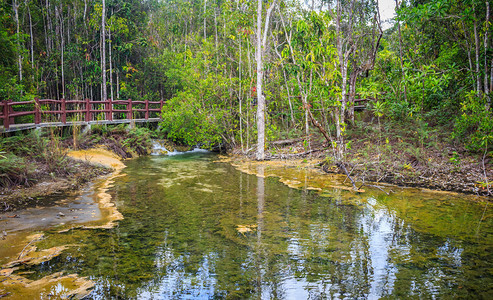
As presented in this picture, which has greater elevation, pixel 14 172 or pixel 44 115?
pixel 44 115

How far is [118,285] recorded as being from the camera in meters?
3.61

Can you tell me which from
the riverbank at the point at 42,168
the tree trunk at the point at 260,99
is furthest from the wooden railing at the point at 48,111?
the tree trunk at the point at 260,99

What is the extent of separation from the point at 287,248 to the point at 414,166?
228 inches

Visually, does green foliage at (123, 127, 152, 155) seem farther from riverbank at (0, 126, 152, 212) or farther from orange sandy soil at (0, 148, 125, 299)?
orange sandy soil at (0, 148, 125, 299)

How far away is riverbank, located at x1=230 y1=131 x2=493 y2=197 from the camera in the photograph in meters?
7.72

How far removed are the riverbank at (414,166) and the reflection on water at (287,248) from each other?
1003mm

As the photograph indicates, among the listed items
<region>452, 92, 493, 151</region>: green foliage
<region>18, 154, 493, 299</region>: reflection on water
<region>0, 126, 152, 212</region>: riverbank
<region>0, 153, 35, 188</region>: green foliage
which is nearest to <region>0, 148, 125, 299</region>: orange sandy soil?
<region>18, 154, 493, 299</region>: reflection on water

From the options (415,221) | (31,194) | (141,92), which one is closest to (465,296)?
(415,221)

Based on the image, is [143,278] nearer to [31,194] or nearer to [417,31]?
[31,194]

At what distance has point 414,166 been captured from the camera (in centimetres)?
884

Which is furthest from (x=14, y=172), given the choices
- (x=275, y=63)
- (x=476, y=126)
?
(x=476, y=126)

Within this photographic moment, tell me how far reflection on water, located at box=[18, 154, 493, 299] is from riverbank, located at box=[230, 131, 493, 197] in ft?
3.29

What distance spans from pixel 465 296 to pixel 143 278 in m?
3.29

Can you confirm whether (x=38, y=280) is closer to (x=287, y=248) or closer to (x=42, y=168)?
(x=287, y=248)
